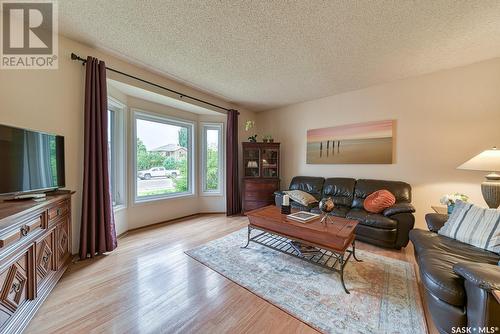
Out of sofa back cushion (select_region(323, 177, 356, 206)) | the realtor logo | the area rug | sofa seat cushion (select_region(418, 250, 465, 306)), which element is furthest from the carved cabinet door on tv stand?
the realtor logo

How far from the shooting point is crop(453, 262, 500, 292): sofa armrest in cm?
95

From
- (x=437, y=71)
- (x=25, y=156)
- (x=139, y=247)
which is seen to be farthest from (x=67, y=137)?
(x=437, y=71)

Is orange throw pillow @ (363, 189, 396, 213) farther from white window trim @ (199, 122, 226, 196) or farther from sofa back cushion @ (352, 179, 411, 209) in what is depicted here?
white window trim @ (199, 122, 226, 196)

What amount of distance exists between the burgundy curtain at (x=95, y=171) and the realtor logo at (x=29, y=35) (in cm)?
34

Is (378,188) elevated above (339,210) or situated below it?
above

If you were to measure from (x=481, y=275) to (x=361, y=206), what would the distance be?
217 centimetres

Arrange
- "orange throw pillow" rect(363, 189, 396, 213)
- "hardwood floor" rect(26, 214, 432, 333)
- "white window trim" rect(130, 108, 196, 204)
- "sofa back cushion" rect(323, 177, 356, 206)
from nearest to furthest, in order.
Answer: "hardwood floor" rect(26, 214, 432, 333), "orange throw pillow" rect(363, 189, 396, 213), "white window trim" rect(130, 108, 196, 204), "sofa back cushion" rect(323, 177, 356, 206)

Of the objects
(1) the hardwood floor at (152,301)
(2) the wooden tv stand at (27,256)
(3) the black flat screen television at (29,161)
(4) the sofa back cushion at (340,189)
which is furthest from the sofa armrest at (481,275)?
(3) the black flat screen television at (29,161)

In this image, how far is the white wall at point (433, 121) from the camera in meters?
2.54

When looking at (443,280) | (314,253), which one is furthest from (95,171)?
(443,280)

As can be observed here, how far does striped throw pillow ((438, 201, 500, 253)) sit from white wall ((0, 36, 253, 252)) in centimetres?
401

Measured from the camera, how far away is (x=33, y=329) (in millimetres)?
1288

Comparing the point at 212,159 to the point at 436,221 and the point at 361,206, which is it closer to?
the point at 361,206

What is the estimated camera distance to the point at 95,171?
7.47 ft
